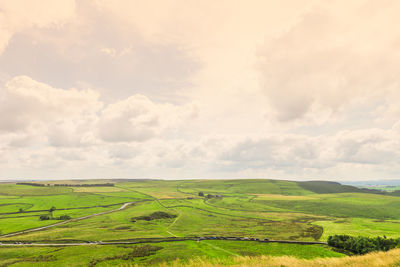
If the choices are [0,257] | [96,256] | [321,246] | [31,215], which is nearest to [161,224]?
[96,256]

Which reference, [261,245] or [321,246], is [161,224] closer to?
[261,245]

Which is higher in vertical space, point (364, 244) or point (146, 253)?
point (364, 244)

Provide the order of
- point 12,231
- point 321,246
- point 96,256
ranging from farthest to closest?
point 12,231, point 321,246, point 96,256

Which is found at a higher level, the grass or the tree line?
the tree line

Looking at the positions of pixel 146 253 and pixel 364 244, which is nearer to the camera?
pixel 364 244

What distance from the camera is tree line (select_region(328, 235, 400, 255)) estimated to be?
6431 cm

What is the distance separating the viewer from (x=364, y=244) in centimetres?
6688

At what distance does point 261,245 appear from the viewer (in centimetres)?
7975

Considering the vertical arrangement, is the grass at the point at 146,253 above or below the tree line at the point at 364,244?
below

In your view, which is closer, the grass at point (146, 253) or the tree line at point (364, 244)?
the grass at point (146, 253)

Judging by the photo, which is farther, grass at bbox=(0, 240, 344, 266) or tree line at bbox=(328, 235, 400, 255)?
tree line at bbox=(328, 235, 400, 255)

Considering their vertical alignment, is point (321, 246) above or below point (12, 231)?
above

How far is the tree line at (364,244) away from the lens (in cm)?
6431

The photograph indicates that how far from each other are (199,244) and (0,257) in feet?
213
